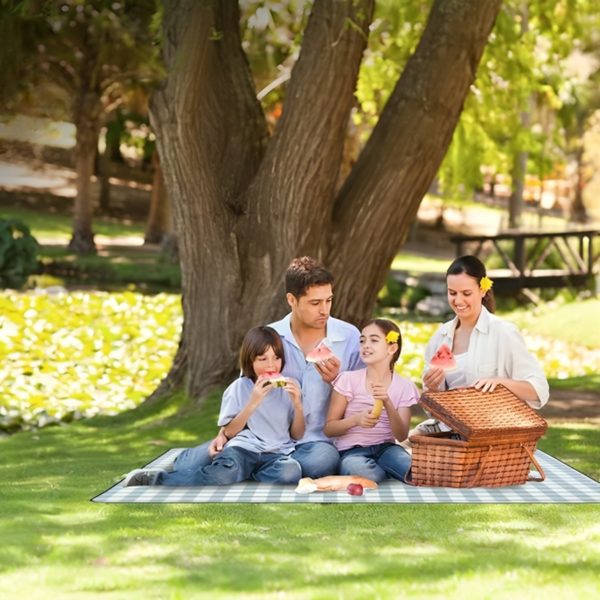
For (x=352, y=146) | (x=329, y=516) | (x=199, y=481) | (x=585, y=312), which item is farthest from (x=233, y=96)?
(x=585, y=312)

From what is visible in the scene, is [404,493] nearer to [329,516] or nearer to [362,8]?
[329,516]

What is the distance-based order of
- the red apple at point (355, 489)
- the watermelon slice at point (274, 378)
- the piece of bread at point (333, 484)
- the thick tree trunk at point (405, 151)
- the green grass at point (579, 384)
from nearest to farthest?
the red apple at point (355, 489), the piece of bread at point (333, 484), the watermelon slice at point (274, 378), the thick tree trunk at point (405, 151), the green grass at point (579, 384)

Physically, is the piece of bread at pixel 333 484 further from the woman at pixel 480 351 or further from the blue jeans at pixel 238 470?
the woman at pixel 480 351

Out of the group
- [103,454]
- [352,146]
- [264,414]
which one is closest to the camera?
[264,414]

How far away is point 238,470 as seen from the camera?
243 inches

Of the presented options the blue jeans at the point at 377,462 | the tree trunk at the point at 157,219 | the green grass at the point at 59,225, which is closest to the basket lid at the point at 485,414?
the blue jeans at the point at 377,462

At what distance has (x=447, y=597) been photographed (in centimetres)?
370

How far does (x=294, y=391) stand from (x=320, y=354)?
337 mm

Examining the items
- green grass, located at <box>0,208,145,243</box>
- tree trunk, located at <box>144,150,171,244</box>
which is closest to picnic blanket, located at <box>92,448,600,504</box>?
tree trunk, located at <box>144,150,171,244</box>

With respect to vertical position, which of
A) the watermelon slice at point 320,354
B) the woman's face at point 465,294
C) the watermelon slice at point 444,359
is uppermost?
the woman's face at point 465,294

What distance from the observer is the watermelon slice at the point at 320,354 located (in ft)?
20.6

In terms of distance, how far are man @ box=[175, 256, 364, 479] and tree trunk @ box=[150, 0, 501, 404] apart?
2632mm

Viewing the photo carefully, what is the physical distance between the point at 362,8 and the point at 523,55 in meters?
5.72

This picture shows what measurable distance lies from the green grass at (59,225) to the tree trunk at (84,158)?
4.55m
